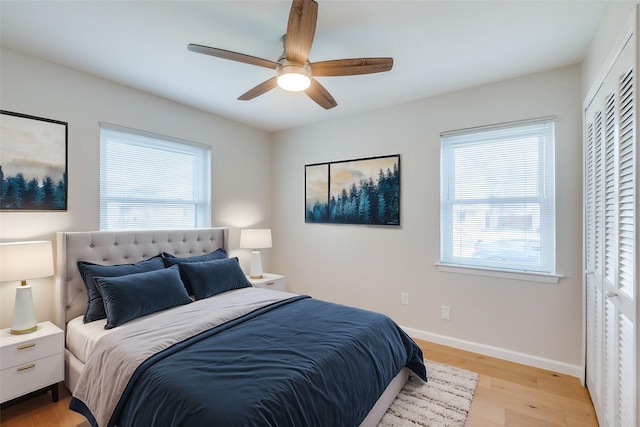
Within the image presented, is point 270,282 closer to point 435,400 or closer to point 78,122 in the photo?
point 435,400

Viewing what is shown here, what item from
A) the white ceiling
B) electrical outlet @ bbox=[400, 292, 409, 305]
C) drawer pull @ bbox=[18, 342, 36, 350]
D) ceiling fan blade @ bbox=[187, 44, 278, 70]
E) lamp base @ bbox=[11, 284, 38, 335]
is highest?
the white ceiling

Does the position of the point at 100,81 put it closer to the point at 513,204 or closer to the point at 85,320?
the point at 85,320

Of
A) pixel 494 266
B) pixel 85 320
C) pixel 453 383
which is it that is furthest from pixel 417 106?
pixel 85 320

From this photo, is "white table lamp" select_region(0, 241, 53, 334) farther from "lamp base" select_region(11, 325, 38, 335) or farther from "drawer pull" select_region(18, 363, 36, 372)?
"drawer pull" select_region(18, 363, 36, 372)

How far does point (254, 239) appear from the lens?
12.1ft

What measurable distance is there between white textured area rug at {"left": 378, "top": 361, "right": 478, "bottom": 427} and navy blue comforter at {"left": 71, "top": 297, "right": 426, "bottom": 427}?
0.87 feet

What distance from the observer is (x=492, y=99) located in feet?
9.22

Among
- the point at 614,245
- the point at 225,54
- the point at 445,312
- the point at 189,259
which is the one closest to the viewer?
the point at 614,245

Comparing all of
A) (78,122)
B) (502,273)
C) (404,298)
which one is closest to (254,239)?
(404,298)

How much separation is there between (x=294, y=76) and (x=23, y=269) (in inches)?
87.9

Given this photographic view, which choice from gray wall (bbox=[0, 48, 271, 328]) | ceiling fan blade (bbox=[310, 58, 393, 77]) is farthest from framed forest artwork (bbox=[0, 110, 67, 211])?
ceiling fan blade (bbox=[310, 58, 393, 77])

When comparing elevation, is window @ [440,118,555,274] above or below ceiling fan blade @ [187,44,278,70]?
below

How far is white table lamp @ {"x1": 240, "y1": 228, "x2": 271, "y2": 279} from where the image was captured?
145 inches

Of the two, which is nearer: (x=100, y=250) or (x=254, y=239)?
(x=100, y=250)
